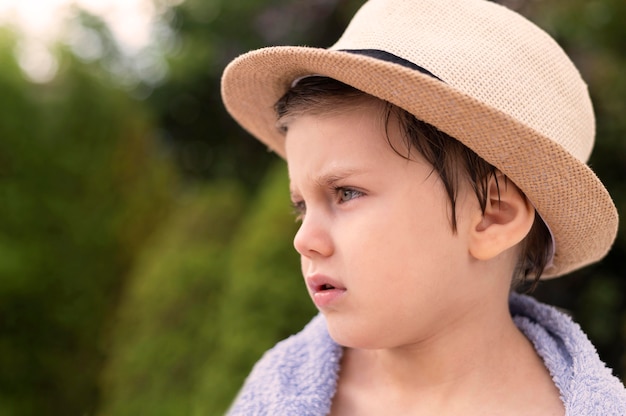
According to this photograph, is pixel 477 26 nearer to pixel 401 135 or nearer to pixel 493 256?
pixel 401 135

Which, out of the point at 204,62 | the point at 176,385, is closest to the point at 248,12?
the point at 204,62

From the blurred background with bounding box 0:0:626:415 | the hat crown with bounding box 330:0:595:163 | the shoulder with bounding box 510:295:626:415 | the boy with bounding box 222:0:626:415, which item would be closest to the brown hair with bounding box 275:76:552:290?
the boy with bounding box 222:0:626:415

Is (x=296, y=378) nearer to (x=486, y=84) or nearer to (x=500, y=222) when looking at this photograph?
(x=500, y=222)

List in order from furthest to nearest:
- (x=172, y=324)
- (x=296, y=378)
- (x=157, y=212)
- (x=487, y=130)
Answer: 1. (x=157, y=212)
2. (x=172, y=324)
3. (x=296, y=378)
4. (x=487, y=130)

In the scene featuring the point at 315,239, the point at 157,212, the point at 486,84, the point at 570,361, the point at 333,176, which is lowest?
the point at 570,361

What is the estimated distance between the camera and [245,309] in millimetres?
2832

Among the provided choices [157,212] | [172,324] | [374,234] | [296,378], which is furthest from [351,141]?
[157,212]

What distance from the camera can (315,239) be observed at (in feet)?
4.92

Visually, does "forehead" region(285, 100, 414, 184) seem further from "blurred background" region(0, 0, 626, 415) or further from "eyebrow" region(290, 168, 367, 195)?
"blurred background" region(0, 0, 626, 415)

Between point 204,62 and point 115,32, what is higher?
point 115,32

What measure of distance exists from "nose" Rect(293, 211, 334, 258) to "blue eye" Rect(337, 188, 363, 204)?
60 mm

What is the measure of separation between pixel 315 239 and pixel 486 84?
48 centimetres

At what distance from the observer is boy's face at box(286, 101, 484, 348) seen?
1.47 meters

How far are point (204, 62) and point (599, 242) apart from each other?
19.1ft
